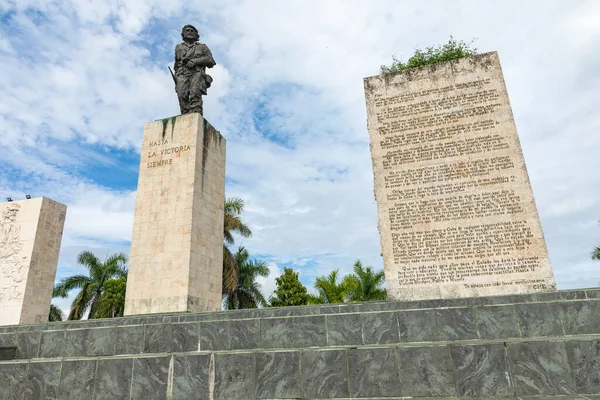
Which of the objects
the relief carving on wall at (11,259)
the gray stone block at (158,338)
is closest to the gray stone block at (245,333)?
the gray stone block at (158,338)

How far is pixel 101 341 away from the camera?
285 inches

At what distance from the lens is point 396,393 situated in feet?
15.9

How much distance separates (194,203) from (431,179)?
7028 mm

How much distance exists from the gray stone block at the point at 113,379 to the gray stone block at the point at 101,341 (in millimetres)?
1833

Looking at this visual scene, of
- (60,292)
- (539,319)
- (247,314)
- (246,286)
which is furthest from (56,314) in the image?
(539,319)

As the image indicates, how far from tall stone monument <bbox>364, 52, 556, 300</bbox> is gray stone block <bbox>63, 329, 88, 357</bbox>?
624cm

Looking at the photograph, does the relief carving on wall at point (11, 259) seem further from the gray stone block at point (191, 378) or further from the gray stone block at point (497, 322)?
the gray stone block at point (497, 322)

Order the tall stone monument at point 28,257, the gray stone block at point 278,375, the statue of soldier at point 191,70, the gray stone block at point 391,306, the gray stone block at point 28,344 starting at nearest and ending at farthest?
the gray stone block at point 278,375, the gray stone block at point 391,306, the gray stone block at point 28,344, the statue of soldier at point 191,70, the tall stone monument at point 28,257

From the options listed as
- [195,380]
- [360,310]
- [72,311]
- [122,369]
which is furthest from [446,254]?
[72,311]

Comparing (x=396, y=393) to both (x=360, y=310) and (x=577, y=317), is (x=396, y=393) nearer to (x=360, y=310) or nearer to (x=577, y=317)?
(x=360, y=310)

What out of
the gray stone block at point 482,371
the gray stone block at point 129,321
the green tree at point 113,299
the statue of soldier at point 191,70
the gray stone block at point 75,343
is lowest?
the gray stone block at point 482,371

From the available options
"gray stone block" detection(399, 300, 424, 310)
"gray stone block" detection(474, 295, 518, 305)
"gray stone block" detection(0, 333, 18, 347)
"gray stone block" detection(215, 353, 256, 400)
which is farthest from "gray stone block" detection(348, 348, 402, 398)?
"gray stone block" detection(0, 333, 18, 347)

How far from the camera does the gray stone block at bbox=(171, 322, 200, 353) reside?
6.90m

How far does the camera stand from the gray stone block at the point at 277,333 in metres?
6.84
